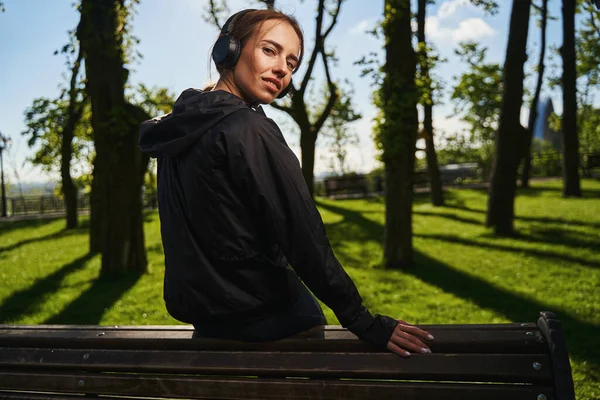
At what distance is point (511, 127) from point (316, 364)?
1186 cm

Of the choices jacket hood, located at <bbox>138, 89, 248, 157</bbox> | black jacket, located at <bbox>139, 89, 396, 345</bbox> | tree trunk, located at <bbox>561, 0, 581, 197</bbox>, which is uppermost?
tree trunk, located at <bbox>561, 0, 581, 197</bbox>

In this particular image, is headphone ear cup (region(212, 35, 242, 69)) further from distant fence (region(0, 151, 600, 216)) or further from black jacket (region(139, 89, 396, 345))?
distant fence (region(0, 151, 600, 216))

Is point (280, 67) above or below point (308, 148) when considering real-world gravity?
below

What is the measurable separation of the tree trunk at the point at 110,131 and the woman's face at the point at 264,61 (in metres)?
7.25

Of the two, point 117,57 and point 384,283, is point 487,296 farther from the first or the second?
point 117,57

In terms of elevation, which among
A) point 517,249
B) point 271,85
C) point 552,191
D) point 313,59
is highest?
point 313,59

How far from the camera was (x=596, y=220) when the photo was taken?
44.9 ft

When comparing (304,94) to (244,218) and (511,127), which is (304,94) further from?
(244,218)

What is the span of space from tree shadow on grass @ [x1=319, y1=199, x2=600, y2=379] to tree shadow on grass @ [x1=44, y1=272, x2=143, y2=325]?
4.06 m

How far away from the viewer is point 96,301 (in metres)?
8.08

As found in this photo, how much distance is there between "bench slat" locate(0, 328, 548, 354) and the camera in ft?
6.44

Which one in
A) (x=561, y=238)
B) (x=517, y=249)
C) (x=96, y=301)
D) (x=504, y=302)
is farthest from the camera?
(x=561, y=238)

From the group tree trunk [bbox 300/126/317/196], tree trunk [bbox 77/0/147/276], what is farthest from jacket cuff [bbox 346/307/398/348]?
tree trunk [bbox 300/126/317/196]

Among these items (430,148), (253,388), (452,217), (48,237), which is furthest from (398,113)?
(48,237)
